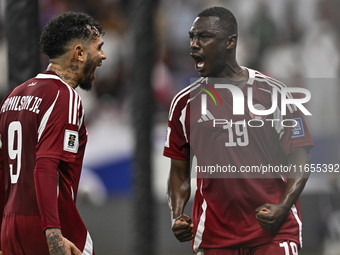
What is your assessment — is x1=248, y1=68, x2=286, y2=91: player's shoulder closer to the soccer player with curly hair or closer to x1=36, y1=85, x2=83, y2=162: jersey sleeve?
the soccer player with curly hair

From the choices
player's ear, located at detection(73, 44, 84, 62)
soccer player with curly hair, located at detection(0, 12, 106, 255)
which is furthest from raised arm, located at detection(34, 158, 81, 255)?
player's ear, located at detection(73, 44, 84, 62)

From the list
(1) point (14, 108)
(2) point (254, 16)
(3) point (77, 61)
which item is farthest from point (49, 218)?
(2) point (254, 16)

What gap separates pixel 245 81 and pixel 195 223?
43.0 inches

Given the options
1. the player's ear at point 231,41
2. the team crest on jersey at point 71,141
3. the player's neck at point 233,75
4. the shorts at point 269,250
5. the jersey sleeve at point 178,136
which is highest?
the player's ear at point 231,41

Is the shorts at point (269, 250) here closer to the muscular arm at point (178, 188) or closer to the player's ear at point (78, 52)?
the muscular arm at point (178, 188)

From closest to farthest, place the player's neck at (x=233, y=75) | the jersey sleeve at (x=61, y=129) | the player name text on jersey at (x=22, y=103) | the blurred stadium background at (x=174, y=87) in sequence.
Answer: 1. the jersey sleeve at (x=61, y=129)
2. the player name text on jersey at (x=22, y=103)
3. the player's neck at (x=233, y=75)
4. the blurred stadium background at (x=174, y=87)

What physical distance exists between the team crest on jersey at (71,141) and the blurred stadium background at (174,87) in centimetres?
474

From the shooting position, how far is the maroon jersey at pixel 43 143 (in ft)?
10.3

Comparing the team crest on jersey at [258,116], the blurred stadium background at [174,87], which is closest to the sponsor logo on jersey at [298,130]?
the team crest on jersey at [258,116]

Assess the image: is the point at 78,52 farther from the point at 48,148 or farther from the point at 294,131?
the point at 294,131

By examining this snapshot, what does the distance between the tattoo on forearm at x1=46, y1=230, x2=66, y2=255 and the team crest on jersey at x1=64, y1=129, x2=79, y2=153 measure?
1.57 feet

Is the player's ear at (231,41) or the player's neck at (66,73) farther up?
the player's ear at (231,41)

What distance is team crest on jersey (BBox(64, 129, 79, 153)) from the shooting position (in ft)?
10.3

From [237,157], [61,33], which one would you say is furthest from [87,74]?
[237,157]
